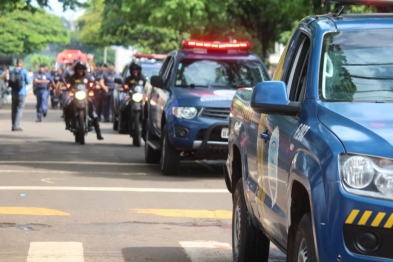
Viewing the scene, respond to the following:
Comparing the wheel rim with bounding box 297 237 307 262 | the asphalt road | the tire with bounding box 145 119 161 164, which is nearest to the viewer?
the wheel rim with bounding box 297 237 307 262

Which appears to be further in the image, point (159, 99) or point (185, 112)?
point (159, 99)

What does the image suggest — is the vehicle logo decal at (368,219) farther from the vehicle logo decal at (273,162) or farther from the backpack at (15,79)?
the backpack at (15,79)

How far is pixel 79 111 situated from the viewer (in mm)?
21312

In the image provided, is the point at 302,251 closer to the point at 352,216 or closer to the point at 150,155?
the point at 352,216

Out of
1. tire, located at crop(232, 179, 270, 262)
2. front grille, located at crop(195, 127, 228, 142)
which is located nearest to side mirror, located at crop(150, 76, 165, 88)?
front grille, located at crop(195, 127, 228, 142)

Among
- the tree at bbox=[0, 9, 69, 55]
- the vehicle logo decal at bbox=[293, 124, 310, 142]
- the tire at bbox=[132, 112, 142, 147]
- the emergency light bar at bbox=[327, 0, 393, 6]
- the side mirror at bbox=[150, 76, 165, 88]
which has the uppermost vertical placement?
the emergency light bar at bbox=[327, 0, 393, 6]

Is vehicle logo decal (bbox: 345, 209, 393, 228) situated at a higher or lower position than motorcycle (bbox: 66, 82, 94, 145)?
higher

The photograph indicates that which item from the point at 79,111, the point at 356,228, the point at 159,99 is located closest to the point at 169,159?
the point at 159,99

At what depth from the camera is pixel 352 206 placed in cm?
474

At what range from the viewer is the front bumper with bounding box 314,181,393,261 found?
187 inches

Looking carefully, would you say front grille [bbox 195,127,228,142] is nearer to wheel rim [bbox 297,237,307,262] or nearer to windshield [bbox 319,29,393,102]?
windshield [bbox 319,29,393,102]

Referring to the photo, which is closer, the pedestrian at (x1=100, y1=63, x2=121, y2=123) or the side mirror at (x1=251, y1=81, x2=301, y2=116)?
the side mirror at (x1=251, y1=81, x2=301, y2=116)

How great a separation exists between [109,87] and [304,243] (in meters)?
26.8

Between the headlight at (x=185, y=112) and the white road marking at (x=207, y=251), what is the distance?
5.62 metres
